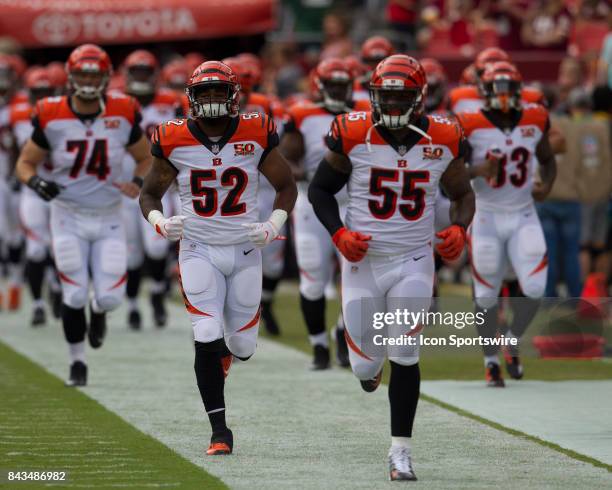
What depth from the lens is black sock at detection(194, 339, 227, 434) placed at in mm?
7176

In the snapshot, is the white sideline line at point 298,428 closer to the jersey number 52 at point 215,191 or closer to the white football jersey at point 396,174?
the white football jersey at point 396,174

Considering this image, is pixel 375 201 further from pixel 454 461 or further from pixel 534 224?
pixel 534 224

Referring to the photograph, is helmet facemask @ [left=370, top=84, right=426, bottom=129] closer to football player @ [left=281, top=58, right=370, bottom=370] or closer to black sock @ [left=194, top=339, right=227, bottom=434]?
black sock @ [left=194, top=339, right=227, bottom=434]

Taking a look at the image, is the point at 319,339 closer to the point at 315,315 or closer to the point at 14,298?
the point at 315,315

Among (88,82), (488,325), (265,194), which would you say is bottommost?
(488,325)

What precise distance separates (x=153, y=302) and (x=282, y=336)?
1244 mm

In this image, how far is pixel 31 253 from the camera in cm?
1291

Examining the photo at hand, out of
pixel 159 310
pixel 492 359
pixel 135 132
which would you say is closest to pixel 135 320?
pixel 159 310

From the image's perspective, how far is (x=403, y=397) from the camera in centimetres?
668

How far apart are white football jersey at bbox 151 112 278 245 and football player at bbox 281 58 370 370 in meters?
2.87

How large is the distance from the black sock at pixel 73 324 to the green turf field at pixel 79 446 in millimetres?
315

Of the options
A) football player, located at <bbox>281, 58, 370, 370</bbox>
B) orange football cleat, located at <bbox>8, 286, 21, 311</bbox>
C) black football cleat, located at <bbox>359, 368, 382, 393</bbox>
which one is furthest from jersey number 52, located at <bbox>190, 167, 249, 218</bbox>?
orange football cleat, located at <bbox>8, 286, 21, 311</bbox>

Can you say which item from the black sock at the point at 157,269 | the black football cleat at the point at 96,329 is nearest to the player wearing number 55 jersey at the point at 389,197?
the black football cleat at the point at 96,329

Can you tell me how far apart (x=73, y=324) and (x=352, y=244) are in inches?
118
